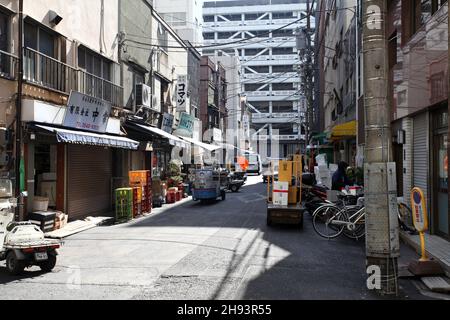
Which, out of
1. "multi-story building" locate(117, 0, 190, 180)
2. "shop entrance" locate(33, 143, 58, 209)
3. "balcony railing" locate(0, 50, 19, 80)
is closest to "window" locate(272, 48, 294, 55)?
"multi-story building" locate(117, 0, 190, 180)

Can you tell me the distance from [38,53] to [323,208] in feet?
30.0

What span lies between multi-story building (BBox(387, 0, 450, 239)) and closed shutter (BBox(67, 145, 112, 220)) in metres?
10.7

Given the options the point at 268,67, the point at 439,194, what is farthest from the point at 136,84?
the point at 268,67

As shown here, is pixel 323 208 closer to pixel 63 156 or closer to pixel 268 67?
pixel 63 156

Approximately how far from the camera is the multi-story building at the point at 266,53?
89438mm

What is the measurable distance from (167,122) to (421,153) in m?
16.4

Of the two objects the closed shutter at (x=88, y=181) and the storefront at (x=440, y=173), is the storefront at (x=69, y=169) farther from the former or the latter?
the storefront at (x=440, y=173)

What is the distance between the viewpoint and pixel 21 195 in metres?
11.5

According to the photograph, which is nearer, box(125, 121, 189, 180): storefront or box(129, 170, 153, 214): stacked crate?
box(129, 170, 153, 214): stacked crate

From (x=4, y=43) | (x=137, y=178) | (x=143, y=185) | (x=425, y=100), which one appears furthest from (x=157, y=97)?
(x=425, y=100)

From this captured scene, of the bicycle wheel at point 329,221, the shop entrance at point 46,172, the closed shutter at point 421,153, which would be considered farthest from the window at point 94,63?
the closed shutter at point 421,153

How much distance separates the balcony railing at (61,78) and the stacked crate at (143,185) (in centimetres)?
333

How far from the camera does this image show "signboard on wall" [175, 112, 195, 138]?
92.9 ft

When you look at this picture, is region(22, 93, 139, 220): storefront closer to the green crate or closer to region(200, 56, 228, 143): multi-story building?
the green crate
